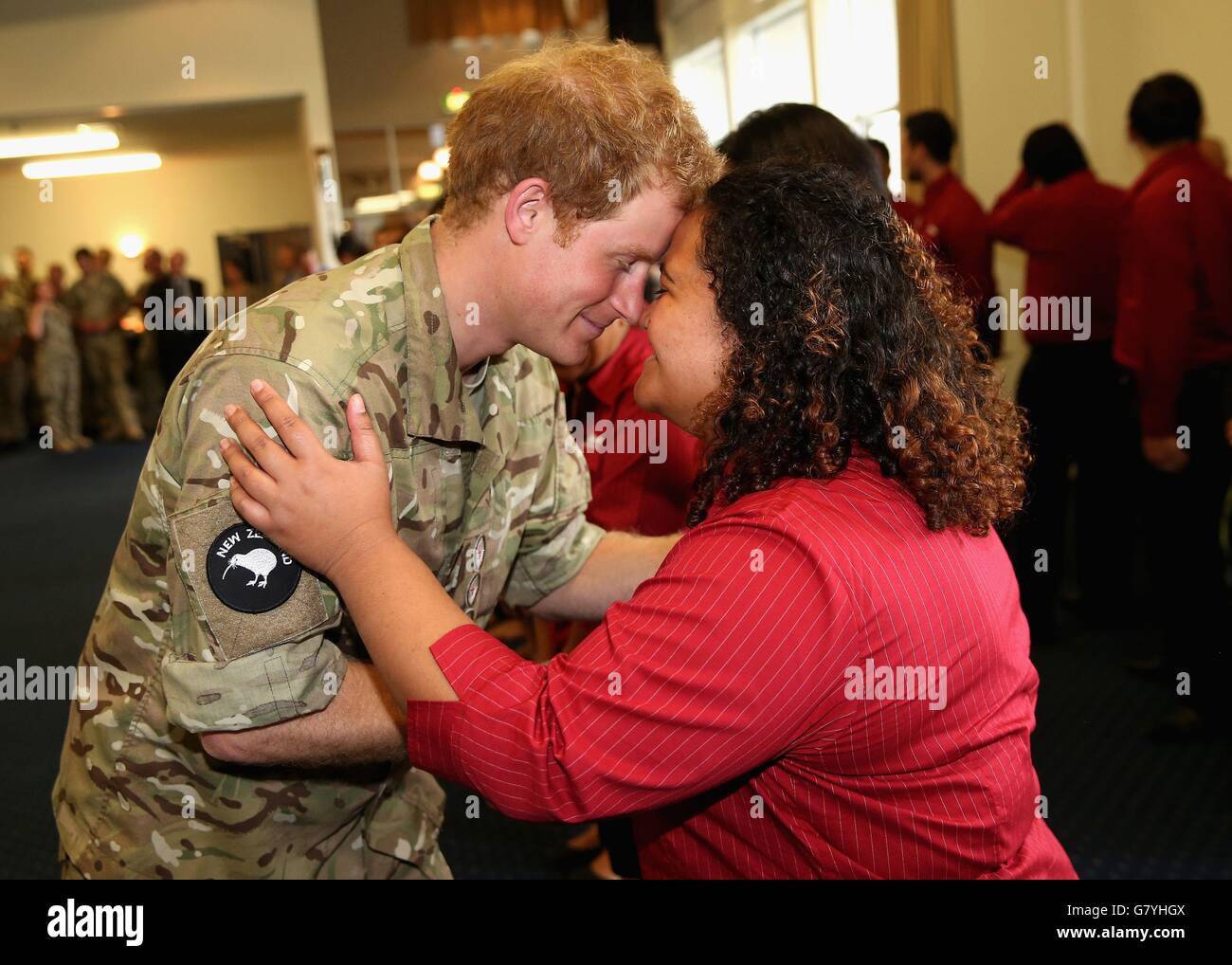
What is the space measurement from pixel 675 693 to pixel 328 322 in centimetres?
50

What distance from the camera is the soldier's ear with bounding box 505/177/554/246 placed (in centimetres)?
118

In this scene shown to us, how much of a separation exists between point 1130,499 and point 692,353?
3.20 metres

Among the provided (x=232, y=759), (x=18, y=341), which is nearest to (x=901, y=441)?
(x=232, y=759)

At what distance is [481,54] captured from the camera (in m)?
8.32

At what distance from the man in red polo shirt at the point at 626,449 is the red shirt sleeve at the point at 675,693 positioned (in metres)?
0.96

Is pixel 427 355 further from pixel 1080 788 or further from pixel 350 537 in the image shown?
pixel 1080 788

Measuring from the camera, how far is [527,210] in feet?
3.92

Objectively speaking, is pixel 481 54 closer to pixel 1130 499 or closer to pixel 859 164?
pixel 1130 499

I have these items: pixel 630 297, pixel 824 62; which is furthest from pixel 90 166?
pixel 630 297

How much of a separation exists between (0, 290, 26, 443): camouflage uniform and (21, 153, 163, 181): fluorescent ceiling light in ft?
3.93

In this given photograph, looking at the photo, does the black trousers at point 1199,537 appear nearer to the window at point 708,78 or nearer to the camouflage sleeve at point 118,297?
the window at point 708,78

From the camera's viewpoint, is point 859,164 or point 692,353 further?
point 859,164

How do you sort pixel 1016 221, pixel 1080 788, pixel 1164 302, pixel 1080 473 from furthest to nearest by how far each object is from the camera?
pixel 1080 473
pixel 1016 221
pixel 1164 302
pixel 1080 788
